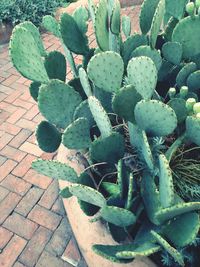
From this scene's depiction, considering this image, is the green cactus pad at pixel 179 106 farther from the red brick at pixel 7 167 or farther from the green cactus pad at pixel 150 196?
the red brick at pixel 7 167

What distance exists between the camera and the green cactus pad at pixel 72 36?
5.78 feet

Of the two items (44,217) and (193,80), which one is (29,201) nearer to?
(44,217)

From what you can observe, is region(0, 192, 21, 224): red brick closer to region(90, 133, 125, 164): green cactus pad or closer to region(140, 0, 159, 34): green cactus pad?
region(90, 133, 125, 164): green cactus pad

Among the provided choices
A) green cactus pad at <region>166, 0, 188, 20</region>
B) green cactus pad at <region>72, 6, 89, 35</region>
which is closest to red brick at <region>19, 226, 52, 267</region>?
green cactus pad at <region>72, 6, 89, 35</region>

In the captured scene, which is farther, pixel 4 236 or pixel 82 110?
pixel 4 236

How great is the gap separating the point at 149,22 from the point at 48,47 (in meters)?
2.44

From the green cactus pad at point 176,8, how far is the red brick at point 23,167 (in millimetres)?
1499

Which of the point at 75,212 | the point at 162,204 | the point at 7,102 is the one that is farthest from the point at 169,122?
the point at 7,102

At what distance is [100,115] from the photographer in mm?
1391

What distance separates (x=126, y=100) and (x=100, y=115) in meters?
0.13

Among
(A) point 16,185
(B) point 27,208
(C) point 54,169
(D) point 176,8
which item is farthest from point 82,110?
(A) point 16,185

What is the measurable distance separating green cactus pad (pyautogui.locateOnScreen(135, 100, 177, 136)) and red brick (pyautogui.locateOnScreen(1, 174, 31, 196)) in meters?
1.24

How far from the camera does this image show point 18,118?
3.07 metres

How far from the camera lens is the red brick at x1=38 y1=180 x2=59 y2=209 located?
2270mm
